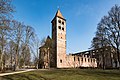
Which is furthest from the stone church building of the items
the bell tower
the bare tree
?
the bare tree

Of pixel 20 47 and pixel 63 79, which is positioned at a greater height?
pixel 20 47

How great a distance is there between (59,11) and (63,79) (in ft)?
157

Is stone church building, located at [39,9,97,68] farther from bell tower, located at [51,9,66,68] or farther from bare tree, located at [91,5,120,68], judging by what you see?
bare tree, located at [91,5,120,68]

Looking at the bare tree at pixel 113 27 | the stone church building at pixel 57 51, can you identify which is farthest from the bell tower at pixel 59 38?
the bare tree at pixel 113 27

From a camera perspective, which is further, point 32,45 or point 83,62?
point 83,62

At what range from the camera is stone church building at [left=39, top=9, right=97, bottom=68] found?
49188 millimetres

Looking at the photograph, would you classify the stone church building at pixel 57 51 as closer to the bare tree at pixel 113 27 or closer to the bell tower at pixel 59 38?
the bell tower at pixel 59 38

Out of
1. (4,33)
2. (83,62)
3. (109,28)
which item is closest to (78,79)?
(4,33)

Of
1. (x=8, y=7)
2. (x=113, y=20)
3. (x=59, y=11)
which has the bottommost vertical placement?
(x=8, y=7)

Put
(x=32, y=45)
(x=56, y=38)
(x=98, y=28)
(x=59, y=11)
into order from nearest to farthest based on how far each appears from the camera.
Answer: (x=98, y=28) < (x=32, y=45) < (x=56, y=38) < (x=59, y=11)

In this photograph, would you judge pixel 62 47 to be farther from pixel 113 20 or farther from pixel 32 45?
pixel 113 20

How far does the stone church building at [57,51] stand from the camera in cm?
4919

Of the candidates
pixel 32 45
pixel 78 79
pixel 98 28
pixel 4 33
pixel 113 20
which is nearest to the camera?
pixel 4 33

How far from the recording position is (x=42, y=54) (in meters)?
50.8
